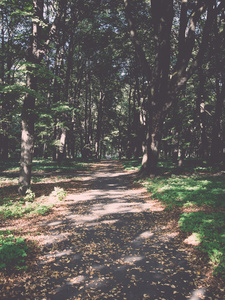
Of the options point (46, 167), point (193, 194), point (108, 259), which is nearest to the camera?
point (108, 259)

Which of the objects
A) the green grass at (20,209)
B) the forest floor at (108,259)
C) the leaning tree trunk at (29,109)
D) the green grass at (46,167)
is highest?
the leaning tree trunk at (29,109)

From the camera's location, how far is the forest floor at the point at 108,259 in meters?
3.56

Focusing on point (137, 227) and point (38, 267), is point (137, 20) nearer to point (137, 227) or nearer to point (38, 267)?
point (137, 227)

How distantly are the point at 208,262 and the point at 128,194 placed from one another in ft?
21.6

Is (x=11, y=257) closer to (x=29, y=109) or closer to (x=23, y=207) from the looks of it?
(x=23, y=207)

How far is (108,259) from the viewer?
15.2 ft

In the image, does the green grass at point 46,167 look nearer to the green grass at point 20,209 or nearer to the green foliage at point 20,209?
the green foliage at point 20,209

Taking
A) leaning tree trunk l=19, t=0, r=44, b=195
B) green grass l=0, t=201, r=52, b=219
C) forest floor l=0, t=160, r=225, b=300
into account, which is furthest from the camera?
leaning tree trunk l=19, t=0, r=44, b=195

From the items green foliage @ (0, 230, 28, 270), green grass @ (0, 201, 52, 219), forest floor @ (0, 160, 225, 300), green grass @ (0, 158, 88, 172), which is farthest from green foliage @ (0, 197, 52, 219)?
green grass @ (0, 158, 88, 172)

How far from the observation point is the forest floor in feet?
11.7

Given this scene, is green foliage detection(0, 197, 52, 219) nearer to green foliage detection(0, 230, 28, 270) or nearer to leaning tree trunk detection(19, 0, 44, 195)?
leaning tree trunk detection(19, 0, 44, 195)

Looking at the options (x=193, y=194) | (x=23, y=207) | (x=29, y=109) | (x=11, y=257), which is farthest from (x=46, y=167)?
(x=11, y=257)

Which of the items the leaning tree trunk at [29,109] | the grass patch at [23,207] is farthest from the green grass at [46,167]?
the grass patch at [23,207]

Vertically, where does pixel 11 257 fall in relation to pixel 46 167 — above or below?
below
